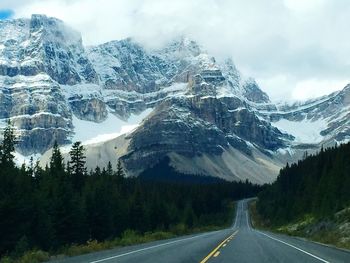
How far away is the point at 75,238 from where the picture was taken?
63.4m

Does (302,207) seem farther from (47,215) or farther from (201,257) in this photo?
(201,257)

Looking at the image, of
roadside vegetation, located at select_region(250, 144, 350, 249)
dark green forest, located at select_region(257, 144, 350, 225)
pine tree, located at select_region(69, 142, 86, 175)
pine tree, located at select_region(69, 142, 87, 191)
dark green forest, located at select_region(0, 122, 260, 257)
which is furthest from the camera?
pine tree, located at select_region(69, 142, 86, 175)

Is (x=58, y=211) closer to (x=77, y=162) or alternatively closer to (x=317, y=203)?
(x=77, y=162)

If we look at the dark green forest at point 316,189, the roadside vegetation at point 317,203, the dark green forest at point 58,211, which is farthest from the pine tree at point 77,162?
the dark green forest at point 316,189

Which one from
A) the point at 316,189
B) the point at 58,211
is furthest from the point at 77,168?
the point at 316,189

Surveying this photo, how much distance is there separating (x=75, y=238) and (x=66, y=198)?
4673mm

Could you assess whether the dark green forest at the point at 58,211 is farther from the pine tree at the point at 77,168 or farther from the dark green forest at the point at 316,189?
the dark green forest at the point at 316,189

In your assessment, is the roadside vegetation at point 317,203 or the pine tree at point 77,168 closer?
the roadside vegetation at point 317,203

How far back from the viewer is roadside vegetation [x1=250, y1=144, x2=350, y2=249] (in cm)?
5376

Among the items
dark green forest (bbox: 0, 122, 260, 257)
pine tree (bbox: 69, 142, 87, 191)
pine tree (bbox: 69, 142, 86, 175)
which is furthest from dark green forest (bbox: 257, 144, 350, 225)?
pine tree (bbox: 69, 142, 86, 175)

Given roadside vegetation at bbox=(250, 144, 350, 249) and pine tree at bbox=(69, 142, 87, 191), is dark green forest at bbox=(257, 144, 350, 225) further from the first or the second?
pine tree at bbox=(69, 142, 87, 191)

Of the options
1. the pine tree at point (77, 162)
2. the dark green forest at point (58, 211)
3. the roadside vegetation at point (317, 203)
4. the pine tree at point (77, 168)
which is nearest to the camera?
the dark green forest at point (58, 211)

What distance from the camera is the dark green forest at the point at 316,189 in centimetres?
7825

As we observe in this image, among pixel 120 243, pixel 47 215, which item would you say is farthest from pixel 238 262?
pixel 47 215
